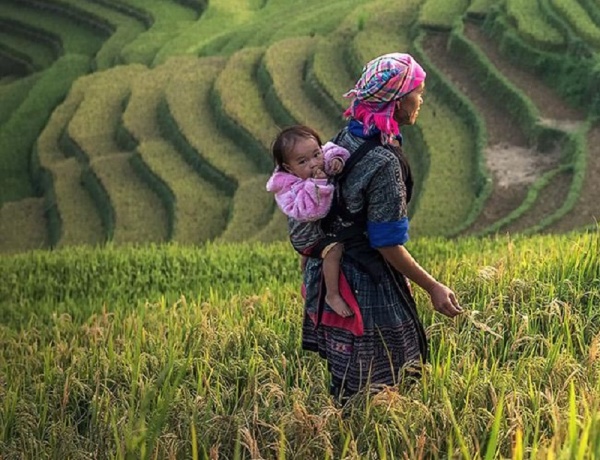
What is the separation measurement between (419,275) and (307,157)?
492mm

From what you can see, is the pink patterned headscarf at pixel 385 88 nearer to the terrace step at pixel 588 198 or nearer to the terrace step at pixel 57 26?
the terrace step at pixel 588 198

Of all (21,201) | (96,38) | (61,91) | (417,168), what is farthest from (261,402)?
(96,38)

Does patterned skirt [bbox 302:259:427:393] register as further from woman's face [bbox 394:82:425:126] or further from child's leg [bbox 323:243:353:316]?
woman's face [bbox 394:82:425:126]

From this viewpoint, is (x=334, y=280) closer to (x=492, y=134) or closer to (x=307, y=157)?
(x=307, y=157)

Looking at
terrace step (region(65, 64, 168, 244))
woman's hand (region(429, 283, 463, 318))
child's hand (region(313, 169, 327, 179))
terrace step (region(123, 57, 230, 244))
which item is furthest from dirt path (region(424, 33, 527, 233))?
child's hand (region(313, 169, 327, 179))

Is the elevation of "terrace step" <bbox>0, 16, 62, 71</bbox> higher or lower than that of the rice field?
higher

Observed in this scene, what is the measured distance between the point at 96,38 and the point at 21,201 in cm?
874

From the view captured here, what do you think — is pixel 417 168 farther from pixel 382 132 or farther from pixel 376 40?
pixel 382 132

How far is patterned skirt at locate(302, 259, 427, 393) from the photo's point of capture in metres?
2.77

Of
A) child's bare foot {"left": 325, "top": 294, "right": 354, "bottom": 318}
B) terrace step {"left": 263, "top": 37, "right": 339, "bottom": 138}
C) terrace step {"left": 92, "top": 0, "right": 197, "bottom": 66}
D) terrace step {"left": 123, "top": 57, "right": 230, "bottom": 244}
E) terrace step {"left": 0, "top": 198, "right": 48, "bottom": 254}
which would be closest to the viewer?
child's bare foot {"left": 325, "top": 294, "right": 354, "bottom": 318}

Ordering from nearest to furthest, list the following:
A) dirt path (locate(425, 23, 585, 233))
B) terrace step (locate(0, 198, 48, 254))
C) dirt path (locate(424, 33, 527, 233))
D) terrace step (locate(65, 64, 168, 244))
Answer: dirt path (locate(425, 23, 585, 233))
dirt path (locate(424, 33, 527, 233))
terrace step (locate(65, 64, 168, 244))
terrace step (locate(0, 198, 48, 254))

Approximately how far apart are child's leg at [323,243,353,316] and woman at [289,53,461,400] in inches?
1.0

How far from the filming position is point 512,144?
555 inches

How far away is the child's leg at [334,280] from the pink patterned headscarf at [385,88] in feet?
1.25
